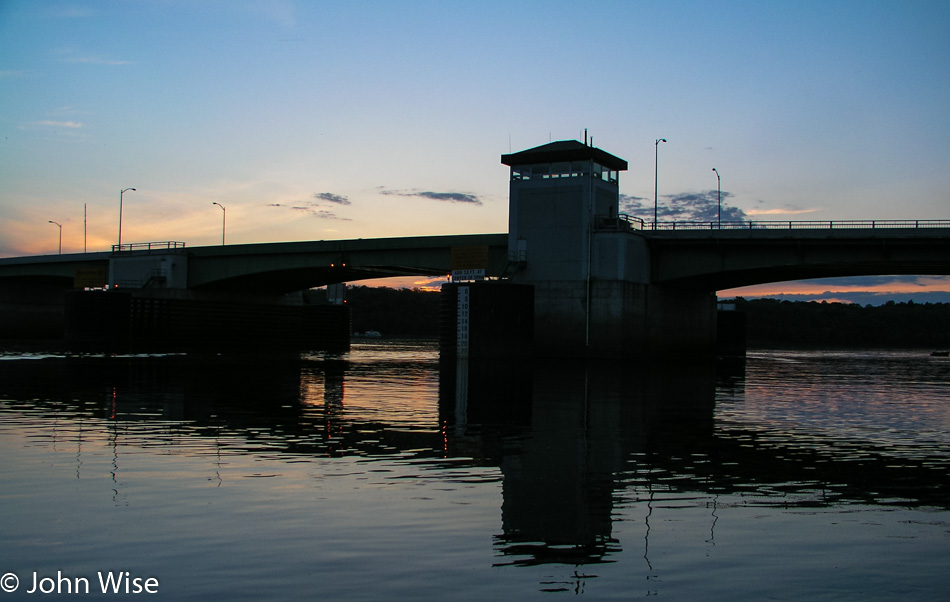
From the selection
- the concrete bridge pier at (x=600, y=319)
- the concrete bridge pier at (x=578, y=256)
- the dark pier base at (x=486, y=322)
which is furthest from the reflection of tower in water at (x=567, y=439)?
the concrete bridge pier at (x=578, y=256)

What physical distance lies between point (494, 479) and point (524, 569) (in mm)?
4763

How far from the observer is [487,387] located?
34906 mm

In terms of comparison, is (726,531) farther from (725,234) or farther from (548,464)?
(725,234)

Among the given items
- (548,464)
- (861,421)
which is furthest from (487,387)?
(548,464)

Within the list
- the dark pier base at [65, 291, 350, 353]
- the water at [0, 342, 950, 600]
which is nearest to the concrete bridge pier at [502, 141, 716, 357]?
the dark pier base at [65, 291, 350, 353]

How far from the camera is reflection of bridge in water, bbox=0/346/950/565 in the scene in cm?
1121

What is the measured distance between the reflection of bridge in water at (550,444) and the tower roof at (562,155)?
34.6 metres

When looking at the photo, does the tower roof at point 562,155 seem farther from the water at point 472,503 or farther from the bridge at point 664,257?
the water at point 472,503

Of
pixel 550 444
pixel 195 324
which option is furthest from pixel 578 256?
pixel 550 444

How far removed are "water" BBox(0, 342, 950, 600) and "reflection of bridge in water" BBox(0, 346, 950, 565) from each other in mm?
73

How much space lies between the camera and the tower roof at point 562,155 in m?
66.0

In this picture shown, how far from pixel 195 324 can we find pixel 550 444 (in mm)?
74444

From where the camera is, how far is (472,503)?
433 inches

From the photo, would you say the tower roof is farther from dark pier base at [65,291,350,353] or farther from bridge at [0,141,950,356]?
dark pier base at [65,291,350,353]
